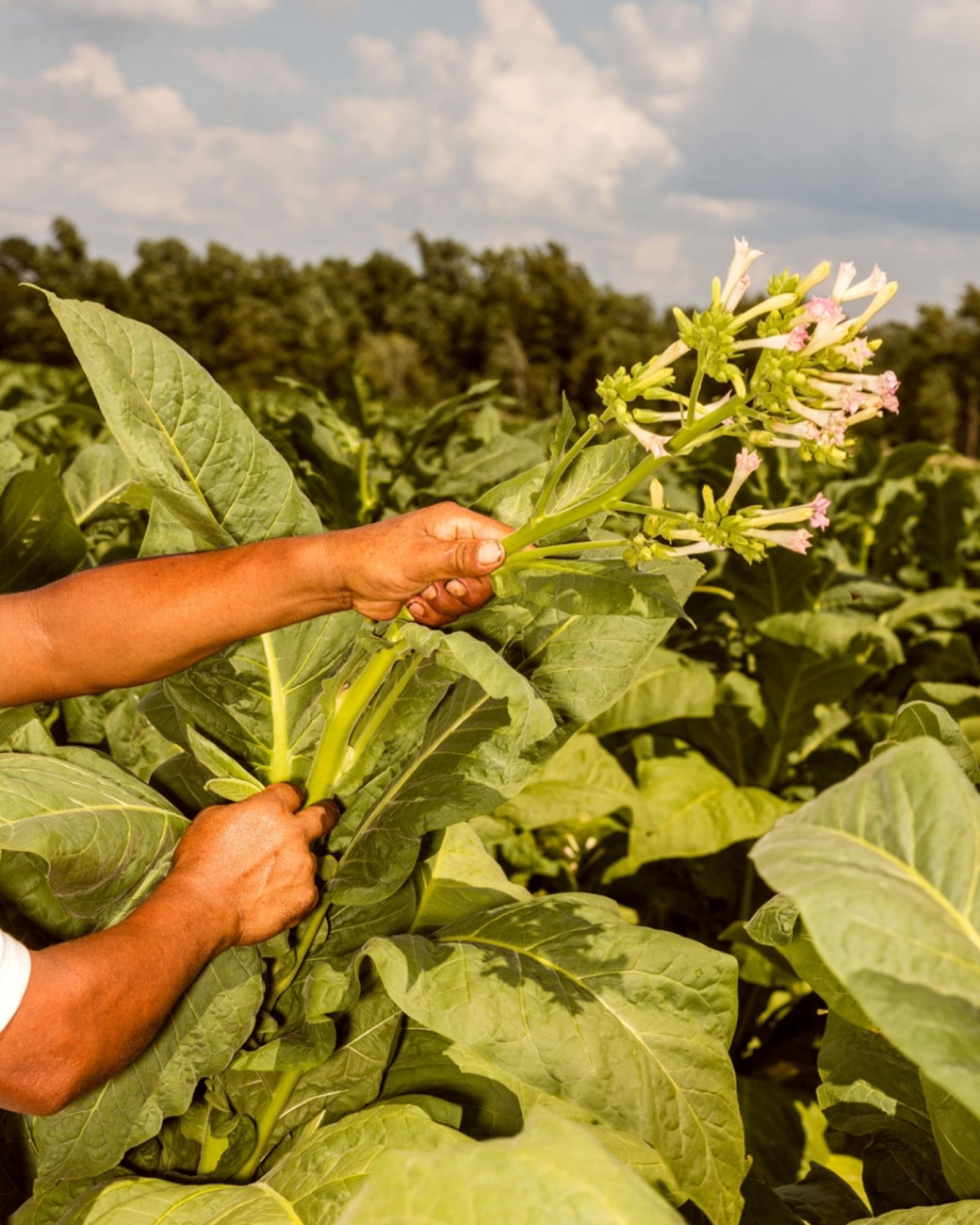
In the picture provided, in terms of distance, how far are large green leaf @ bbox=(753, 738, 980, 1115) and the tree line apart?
Result: 43971 millimetres

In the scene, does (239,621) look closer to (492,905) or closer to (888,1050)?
(492,905)

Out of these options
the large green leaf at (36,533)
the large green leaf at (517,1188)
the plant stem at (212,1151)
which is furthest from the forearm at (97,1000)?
the large green leaf at (36,533)

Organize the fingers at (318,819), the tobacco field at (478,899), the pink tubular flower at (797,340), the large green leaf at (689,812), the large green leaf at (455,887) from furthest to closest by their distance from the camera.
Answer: the large green leaf at (689,812) → the large green leaf at (455,887) → the fingers at (318,819) → the pink tubular flower at (797,340) → the tobacco field at (478,899)

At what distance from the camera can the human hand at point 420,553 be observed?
4.54ft

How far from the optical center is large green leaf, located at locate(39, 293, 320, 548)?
5.06 feet

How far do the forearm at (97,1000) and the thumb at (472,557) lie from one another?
0.64 m

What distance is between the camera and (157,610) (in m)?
1.54

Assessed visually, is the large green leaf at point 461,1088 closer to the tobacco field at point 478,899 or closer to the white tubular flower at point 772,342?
the tobacco field at point 478,899

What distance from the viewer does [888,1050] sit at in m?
1.80

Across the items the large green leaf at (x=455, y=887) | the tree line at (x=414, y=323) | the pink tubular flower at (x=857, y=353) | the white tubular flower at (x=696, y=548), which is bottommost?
the large green leaf at (x=455, y=887)

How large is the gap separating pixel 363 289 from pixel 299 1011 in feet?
326

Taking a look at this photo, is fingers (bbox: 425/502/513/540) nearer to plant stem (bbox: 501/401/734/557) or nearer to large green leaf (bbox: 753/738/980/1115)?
plant stem (bbox: 501/401/734/557)

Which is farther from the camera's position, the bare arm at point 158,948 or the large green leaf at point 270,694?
the large green leaf at point 270,694

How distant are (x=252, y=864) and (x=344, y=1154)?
19.0 inches
